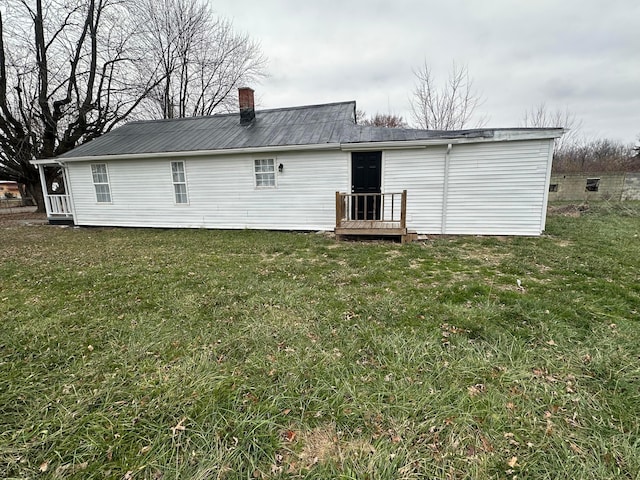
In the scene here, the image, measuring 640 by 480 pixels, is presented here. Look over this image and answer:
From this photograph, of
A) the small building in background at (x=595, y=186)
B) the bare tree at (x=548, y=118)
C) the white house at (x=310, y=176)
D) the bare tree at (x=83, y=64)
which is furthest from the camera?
the bare tree at (x=548, y=118)

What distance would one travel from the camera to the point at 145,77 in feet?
55.0

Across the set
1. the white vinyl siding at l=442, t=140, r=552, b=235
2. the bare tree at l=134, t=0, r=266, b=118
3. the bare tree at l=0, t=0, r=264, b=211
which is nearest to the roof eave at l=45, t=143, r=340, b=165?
the white vinyl siding at l=442, t=140, r=552, b=235

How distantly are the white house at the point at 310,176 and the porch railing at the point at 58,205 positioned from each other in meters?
0.04

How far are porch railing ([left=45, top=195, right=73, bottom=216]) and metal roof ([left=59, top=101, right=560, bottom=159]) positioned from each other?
2006 mm

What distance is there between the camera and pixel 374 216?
27.6ft

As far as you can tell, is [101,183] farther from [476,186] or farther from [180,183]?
[476,186]

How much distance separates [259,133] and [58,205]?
874 cm

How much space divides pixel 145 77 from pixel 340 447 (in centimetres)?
2101

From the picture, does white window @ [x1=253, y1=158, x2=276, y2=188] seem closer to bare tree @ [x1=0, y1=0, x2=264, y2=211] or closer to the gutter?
the gutter

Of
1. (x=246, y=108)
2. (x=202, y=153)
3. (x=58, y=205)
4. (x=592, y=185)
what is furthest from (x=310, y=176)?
(x=592, y=185)

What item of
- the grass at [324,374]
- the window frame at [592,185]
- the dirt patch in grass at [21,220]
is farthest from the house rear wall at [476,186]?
the dirt patch in grass at [21,220]

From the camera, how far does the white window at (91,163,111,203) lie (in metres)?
10.2

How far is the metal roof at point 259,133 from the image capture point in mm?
7938

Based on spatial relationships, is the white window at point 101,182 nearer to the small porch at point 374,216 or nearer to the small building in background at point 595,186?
the small porch at point 374,216
